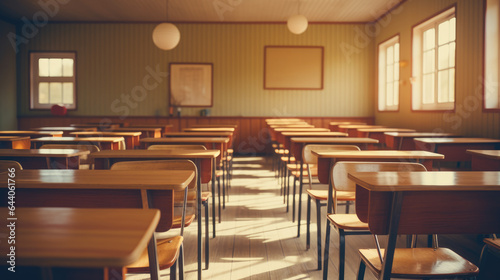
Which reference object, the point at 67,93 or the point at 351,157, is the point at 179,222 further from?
the point at 67,93

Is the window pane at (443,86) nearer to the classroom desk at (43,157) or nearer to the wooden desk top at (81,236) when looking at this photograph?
the classroom desk at (43,157)

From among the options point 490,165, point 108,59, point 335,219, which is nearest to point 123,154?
point 335,219

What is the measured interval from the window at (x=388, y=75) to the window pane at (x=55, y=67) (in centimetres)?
771

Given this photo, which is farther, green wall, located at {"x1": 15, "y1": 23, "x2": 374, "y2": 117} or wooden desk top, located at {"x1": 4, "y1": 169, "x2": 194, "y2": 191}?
green wall, located at {"x1": 15, "y1": 23, "x2": 374, "y2": 117}

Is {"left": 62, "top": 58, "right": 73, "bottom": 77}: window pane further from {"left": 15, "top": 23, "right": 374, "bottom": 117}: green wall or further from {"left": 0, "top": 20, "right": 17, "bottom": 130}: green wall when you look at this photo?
{"left": 0, "top": 20, "right": 17, "bottom": 130}: green wall

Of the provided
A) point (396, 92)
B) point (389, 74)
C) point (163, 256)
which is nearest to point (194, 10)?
point (389, 74)

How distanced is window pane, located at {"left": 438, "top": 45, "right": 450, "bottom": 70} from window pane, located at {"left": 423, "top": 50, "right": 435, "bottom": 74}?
0.23 meters

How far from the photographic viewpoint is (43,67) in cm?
961

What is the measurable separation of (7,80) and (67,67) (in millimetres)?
1328

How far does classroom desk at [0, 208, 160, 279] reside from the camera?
63 centimetres

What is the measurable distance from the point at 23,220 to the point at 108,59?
A: 9.40 meters

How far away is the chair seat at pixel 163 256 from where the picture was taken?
133 centimetres

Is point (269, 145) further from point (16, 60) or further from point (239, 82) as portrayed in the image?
point (16, 60)

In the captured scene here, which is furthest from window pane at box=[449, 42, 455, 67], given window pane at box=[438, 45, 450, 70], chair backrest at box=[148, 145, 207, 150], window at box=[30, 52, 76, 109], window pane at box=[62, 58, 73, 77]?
window pane at box=[62, 58, 73, 77]
